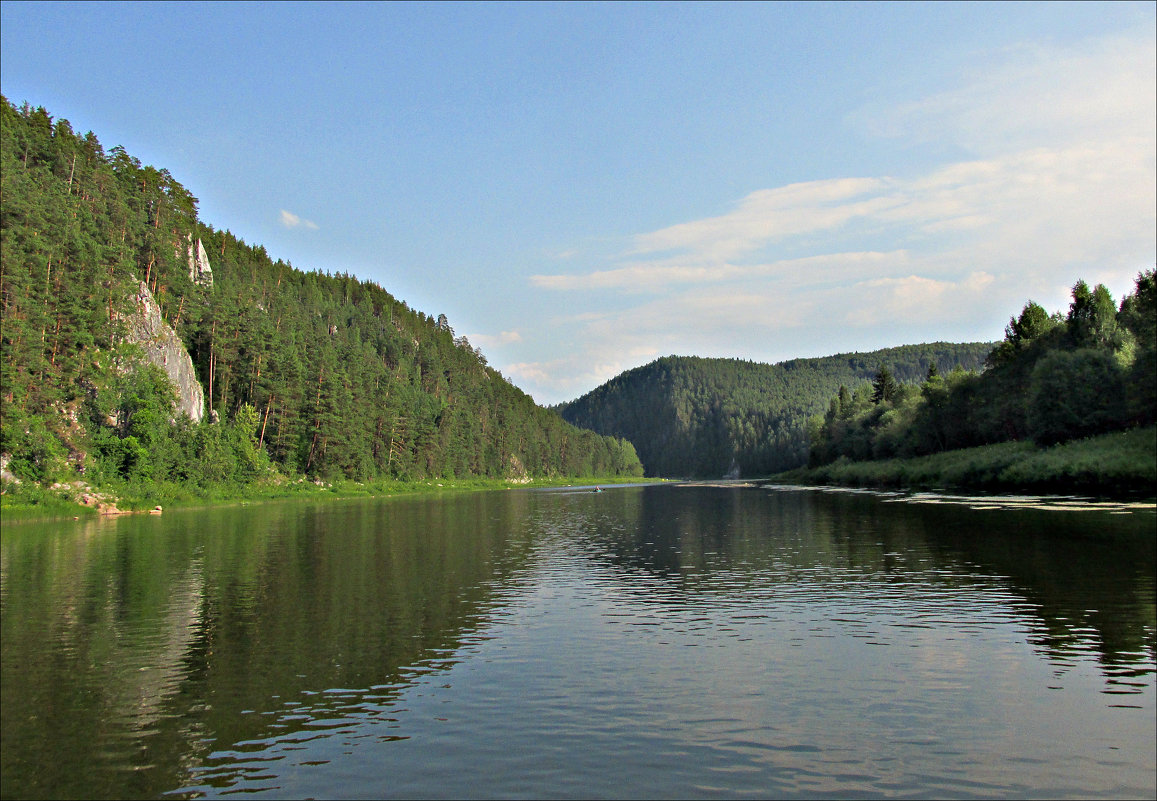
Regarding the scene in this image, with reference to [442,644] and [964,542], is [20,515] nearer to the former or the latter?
[442,644]

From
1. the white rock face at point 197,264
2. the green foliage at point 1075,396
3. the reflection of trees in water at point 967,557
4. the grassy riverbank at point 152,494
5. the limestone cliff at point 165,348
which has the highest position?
the white rock face at point 197,264

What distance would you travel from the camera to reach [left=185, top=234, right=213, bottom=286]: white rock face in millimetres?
113500

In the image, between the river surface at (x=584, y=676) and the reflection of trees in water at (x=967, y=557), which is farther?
the reflection of trees in water at (x=967, y=557)

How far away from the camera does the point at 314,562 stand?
36.8 meters

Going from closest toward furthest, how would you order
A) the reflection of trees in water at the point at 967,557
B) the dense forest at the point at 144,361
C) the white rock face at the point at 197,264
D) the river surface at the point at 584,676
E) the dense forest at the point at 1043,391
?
1. the river surface at the point at 584,676
2. the reflection of trees in water at the point at 967,557
3. the dense forest at the point at 144,361
4. the dense forest at the point at 1043,391
5. the white rock face at the point at 197,264

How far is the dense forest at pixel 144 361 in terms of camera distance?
2564 inches

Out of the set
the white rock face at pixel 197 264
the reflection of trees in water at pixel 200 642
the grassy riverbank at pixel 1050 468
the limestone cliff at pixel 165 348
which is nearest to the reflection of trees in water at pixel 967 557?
the reflection of trees in water at pixel 200 642

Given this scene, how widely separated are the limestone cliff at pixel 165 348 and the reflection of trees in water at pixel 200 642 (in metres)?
45.6

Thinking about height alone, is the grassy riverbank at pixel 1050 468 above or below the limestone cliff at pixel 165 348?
below

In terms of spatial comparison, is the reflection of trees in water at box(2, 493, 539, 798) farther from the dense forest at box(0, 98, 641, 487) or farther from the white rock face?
the white rock face

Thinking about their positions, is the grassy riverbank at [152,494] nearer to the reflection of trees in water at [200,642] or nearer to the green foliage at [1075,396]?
the reflection of trees in water at [200,642]

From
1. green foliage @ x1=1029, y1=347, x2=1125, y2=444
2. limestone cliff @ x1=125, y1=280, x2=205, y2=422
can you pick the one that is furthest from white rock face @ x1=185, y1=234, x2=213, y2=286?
green foliage @ x1=1029, y1=347, x2=1125, y2=444

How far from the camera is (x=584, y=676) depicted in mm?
17406

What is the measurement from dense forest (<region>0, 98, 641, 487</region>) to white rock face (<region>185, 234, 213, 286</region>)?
46 cm
